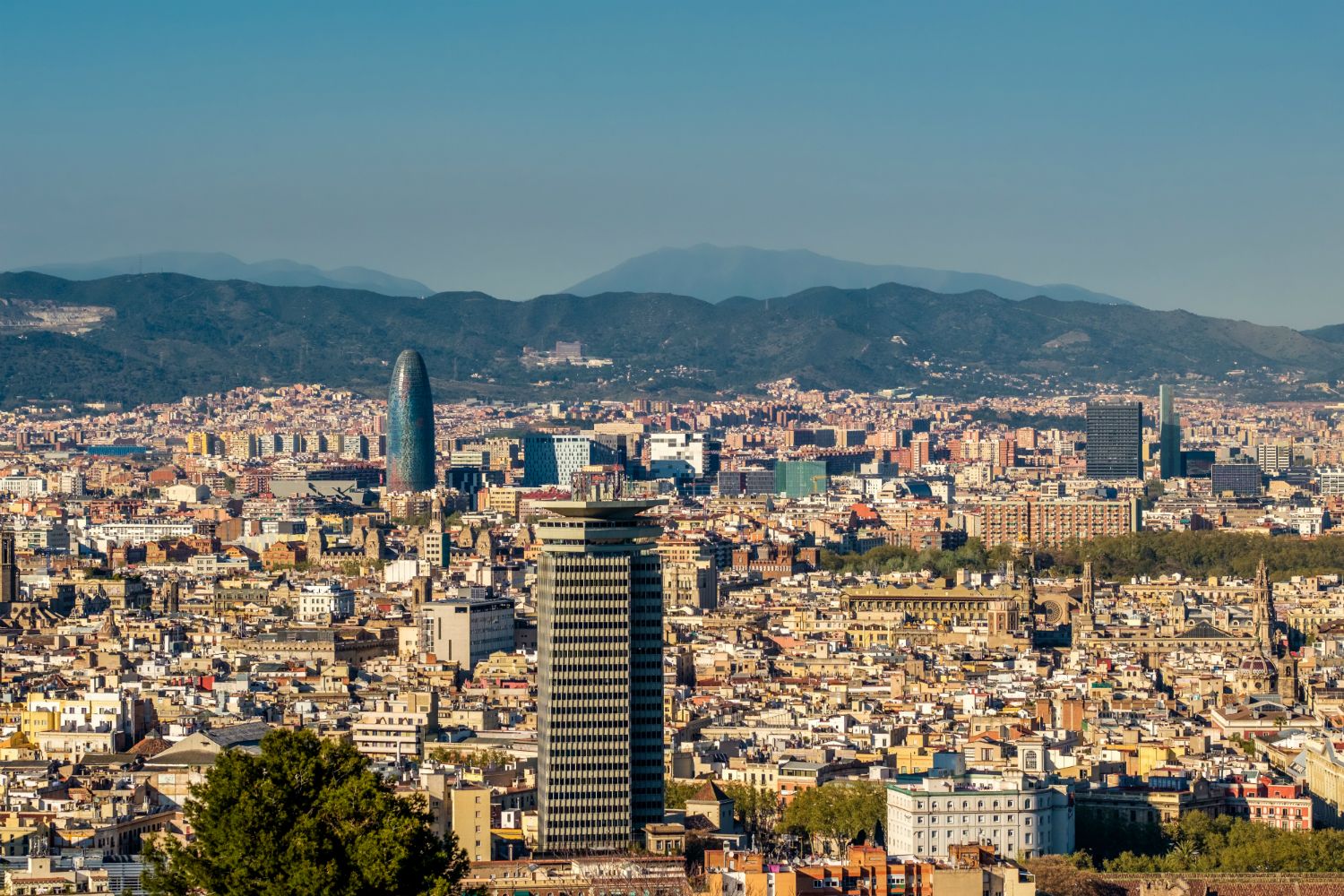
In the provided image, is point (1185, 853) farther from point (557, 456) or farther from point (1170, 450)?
point (1170, 450)

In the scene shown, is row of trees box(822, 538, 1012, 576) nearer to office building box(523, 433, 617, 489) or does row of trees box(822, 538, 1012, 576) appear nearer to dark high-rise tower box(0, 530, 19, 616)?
dark high-rise tower box(0, 530, 19, 616)

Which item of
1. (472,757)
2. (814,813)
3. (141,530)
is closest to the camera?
(814,813)

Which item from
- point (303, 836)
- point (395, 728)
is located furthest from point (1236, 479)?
point (303, 836)

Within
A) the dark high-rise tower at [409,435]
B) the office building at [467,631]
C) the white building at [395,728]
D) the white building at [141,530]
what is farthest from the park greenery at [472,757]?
the dark high-rise tower at [409,435]

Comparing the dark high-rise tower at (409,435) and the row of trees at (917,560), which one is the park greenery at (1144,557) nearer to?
the row of trees at (917,560)

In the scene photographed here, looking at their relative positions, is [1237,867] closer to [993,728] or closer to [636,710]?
[636,710]

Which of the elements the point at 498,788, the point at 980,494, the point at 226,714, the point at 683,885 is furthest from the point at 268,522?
the point at 683,885
